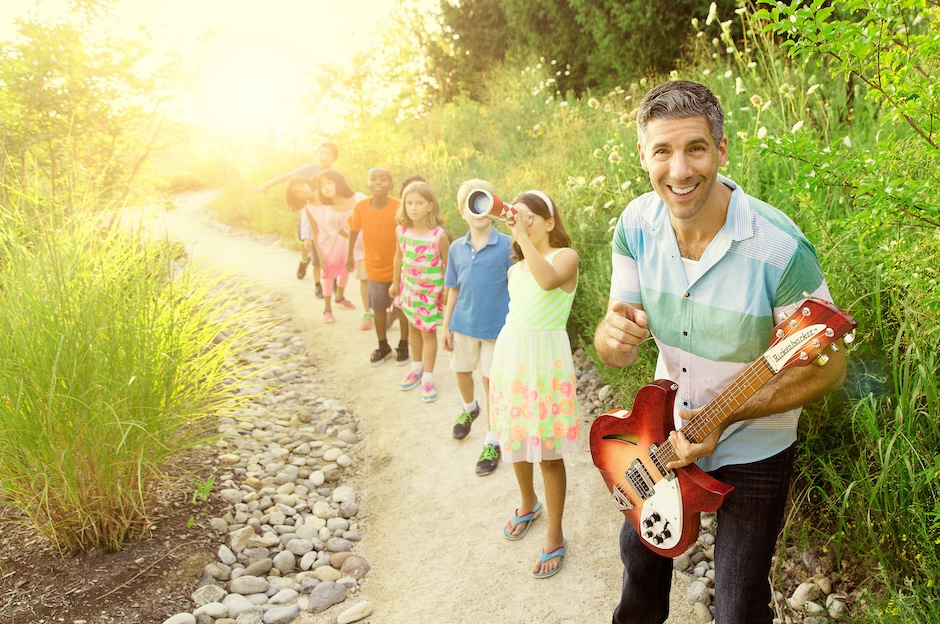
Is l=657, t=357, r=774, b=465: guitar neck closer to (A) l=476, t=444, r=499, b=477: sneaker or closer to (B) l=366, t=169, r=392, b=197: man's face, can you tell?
(A) l=476, t=444, r=499, b=477: sneaker

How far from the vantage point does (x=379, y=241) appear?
20.9 ft

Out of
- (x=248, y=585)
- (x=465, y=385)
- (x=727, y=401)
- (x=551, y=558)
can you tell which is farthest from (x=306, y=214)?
(x=727, y=401)

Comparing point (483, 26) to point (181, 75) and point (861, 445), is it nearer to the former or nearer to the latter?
point (181, 75)

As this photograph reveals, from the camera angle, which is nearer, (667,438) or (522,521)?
(667,438)

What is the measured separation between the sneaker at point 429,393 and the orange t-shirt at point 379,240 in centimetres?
129

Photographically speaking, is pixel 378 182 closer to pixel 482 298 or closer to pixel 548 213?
pixel 482 298

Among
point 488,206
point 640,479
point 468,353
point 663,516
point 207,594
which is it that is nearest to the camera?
point 663,516

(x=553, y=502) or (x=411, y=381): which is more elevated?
(x=553, y=502)

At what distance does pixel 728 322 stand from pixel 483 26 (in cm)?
1466

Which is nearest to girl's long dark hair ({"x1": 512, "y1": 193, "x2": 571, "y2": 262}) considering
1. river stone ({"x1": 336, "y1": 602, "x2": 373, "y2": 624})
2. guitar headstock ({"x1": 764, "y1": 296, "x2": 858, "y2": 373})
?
guitar headstock ({"x1": 764, "y1": 296, "x2": 858, "y2": 373})

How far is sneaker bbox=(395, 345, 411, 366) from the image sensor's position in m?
6.51

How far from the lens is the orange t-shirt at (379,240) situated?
6.38m

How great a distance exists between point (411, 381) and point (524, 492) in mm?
2397

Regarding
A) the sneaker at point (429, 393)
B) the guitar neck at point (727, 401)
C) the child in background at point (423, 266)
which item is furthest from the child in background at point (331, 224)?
the guitar neck at point (727, 401)
